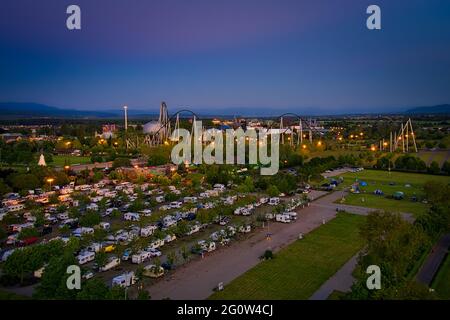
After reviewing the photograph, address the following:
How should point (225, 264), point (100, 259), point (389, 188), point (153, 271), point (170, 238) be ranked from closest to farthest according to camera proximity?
1. point (153, 271)
2. point (100, 259)
3. point (225, 264)
4. point (170, 238)
5. point (389, 188)

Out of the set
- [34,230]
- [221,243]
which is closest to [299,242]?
[221,243]

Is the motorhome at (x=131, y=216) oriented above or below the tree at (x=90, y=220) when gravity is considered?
below

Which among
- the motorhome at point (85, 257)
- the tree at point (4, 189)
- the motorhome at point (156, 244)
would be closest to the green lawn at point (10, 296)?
the motorhome at point (85, 257)

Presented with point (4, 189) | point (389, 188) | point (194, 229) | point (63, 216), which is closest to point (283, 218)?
point (194, 229)

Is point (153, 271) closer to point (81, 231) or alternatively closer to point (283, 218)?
point (81, 231)

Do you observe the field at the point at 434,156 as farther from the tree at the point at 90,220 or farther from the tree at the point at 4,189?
the tree at the point at 4,189

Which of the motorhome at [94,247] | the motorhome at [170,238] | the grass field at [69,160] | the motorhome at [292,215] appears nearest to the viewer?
the motorhome at [94,247]
